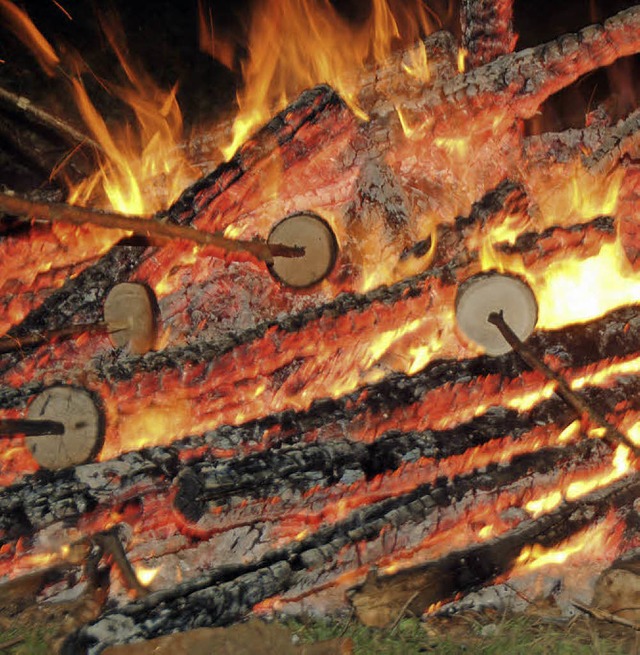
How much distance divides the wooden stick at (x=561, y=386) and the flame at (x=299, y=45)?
2674mm

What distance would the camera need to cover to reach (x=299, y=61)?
610 centimetres

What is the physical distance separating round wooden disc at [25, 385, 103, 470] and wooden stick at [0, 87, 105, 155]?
2.52 meters

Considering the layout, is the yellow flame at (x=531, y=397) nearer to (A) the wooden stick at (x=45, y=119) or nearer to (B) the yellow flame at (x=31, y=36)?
(A) the wooden stick at (x=45, y=119)

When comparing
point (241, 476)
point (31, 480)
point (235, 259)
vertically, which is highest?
point (235, 259)

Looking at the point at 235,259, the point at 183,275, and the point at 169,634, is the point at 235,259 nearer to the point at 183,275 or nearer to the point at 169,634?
the point at 183,275

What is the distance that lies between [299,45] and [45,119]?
2318mm

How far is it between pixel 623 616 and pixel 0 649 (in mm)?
3091

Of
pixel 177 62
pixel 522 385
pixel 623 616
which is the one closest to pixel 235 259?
pixel 177 62

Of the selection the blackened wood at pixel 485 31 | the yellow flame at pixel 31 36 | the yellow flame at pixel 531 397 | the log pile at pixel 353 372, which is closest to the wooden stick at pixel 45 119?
the yellow flame at pixel 31 36

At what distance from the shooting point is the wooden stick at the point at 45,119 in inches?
230

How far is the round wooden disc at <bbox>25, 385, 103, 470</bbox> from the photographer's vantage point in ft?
15.0

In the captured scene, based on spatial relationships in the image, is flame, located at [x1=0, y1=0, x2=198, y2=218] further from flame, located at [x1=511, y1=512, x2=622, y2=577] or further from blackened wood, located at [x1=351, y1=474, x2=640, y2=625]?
flame, located at [x1=511, y1=512, x2=622, y2=577]

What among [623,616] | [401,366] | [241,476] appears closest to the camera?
[623,616]

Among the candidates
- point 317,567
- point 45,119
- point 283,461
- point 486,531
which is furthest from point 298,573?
point 45,119
